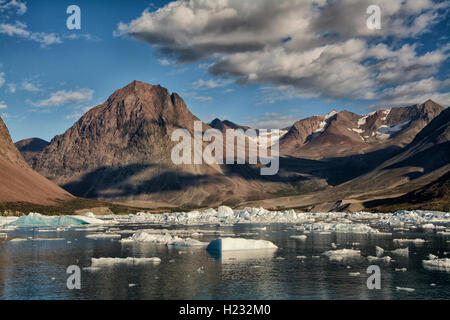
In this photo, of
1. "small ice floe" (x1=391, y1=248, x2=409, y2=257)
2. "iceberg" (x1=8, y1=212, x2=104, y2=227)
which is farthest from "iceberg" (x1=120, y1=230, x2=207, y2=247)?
"iceberg" (x1=8, y1=212, x2=104, y2=227)

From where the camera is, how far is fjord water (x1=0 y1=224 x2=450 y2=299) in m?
29.5

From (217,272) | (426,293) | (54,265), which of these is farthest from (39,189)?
(426,293)

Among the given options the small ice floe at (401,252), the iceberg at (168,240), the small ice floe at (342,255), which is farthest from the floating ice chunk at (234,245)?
the small ice floe at (401,252)

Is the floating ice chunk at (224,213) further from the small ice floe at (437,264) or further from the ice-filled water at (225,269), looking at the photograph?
the small ice floe at (437,264)

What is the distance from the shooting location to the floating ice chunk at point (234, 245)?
158 feet

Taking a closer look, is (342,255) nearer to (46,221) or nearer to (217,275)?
(217,275)

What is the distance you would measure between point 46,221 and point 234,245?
7723 centimetres

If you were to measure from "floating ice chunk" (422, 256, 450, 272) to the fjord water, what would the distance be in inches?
31.9

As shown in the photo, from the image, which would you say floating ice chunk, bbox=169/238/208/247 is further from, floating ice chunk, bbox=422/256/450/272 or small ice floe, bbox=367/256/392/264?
floating ice chunk, bbox=422/256/450/272

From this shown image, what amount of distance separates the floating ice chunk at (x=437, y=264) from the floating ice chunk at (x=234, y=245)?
18.5 metres

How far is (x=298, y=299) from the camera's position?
2783cm

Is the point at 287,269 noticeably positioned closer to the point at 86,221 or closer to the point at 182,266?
the point at 182,266

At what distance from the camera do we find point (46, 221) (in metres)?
109

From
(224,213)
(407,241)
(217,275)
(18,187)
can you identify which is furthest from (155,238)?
(18,187)
